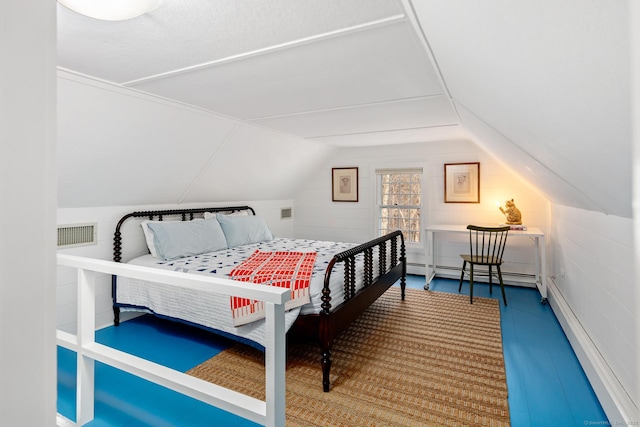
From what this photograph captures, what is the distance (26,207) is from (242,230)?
3973mm

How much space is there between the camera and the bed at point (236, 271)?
2.39 metres

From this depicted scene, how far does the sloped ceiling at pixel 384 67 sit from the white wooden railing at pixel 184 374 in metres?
1.20

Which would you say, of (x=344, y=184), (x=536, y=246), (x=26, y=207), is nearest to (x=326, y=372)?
(x=26, y=207)

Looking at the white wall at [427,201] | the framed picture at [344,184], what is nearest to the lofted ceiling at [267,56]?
the white wall at [427,201]

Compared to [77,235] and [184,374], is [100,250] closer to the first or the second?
[77,235]

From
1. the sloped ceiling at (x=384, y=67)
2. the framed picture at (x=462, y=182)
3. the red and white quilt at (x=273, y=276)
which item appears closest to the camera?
the sloped ceiling at (x=384, y=67)

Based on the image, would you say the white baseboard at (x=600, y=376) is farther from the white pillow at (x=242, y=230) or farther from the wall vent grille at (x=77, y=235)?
the wall vent grille at (x=77, y=235)

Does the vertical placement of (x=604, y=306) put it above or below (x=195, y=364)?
above

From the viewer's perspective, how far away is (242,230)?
4.27 m

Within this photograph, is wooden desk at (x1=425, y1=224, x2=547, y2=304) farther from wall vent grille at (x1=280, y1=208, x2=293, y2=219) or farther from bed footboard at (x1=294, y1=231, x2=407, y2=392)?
wall vent grille at (x1=280, y1=208, x2=293, y2=219)

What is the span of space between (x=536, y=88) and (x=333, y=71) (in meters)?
1.38

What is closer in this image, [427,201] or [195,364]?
[195,364]

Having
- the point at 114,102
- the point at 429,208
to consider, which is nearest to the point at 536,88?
the point at 114,102

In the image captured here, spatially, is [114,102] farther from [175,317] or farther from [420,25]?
[420,25]
